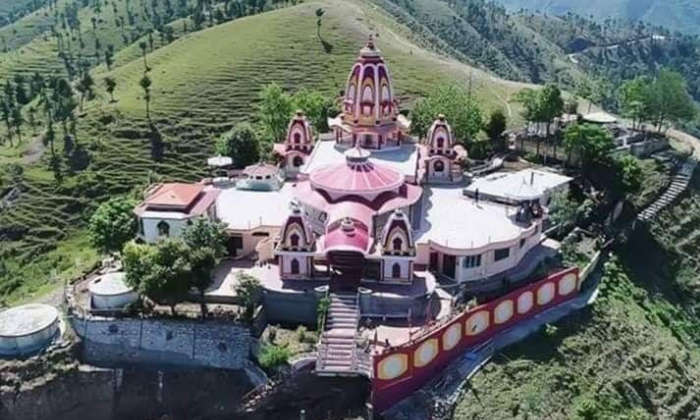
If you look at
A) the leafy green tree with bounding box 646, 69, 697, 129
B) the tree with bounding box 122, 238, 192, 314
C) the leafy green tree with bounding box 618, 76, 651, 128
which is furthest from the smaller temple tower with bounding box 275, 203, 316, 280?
the leafy green tree with bounding box 646, 69, 697, 129

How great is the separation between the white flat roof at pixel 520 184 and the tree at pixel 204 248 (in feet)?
49.8

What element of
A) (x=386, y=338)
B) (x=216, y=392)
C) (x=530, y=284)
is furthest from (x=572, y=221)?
(x=216, y=392)

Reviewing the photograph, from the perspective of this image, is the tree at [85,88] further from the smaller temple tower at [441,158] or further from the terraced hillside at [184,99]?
the smaller temple tower at [441,158]

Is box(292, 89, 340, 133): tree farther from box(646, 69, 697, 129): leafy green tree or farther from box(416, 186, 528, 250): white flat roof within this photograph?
box(646, 69, 697, 129): leafy green tree

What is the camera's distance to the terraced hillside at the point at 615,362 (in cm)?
3284

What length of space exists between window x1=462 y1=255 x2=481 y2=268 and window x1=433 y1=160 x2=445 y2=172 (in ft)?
38.9

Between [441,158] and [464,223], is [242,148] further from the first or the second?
[464,223]

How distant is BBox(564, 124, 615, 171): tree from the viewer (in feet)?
162

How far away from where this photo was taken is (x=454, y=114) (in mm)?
55688

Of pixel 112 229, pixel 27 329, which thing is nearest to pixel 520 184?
pixel 112 229

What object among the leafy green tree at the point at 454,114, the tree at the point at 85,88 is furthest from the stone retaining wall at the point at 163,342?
the tree at the point at 85,88

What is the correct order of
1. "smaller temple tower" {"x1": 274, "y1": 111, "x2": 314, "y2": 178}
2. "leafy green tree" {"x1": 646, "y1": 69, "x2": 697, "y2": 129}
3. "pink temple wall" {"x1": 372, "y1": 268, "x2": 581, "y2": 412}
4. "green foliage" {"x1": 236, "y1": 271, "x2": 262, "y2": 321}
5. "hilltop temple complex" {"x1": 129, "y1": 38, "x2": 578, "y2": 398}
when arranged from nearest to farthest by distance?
"pink temple wall" {"x1": 372, "y1": 268, "x2": 581, "y2": 412}, "hilltop temple complex" {"x1": 129, "y1": 38, "x2": 578, "y2": 398}, "green foliage" {"x1": 236, "y1": 271, "x2": 262, "y2": 321}, "smaller temple tower" {"x1": 274, "y1": 111, "x2": 314, "y2": 178}, "leafy green tree" {"x1": 646, "y1": 69, "x2": 697, "y2": 129}

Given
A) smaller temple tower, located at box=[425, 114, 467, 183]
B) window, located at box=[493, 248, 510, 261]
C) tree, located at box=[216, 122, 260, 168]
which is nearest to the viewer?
window, located at box=[493, 248, 510, 261]

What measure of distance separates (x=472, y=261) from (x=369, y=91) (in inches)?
648
